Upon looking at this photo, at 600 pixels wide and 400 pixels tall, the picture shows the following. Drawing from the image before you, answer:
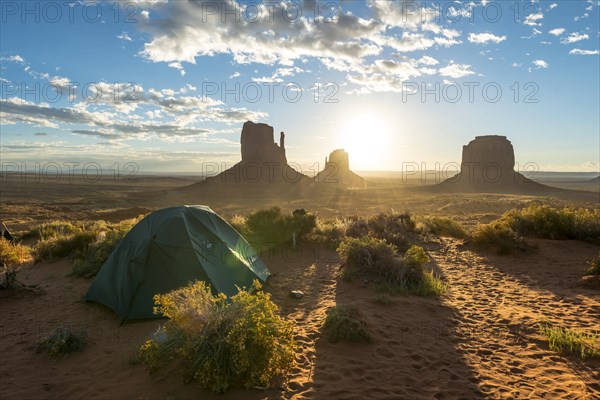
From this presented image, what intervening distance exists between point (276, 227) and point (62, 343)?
32.1 feet

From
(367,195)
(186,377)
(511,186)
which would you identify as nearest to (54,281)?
(186,377)

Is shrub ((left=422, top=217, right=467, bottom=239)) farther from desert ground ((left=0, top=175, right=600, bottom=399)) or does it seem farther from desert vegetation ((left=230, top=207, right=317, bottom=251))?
desert vegetation ((left=230, top=207, right=317, bottom=251))

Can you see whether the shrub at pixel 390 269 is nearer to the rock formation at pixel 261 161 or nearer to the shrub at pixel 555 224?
the shrub at pixel 555 224

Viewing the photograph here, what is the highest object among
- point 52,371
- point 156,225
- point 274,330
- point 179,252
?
point 156,225

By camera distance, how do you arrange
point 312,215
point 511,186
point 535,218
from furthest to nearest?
point 511,186 < point 312,215 < point 535,218

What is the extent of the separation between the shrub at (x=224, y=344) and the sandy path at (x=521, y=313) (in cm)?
301

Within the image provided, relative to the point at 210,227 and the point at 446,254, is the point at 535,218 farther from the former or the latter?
the point at 210,227

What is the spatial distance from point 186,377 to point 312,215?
1162cm

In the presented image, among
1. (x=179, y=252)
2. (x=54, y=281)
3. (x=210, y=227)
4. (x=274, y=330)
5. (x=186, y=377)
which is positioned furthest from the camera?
(x=54, y=281)

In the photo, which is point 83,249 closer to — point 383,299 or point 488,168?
point 383,299

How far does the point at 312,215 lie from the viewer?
52.6 feet

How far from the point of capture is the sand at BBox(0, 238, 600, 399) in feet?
16.1

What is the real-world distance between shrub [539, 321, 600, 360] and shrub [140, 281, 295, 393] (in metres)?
4.64

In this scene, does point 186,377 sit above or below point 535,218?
below
